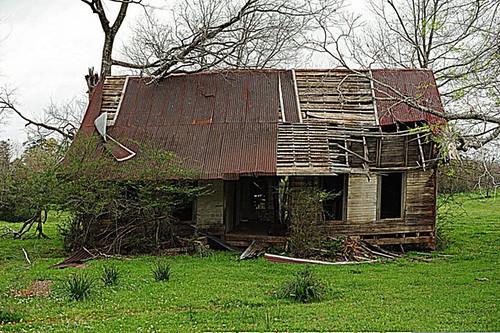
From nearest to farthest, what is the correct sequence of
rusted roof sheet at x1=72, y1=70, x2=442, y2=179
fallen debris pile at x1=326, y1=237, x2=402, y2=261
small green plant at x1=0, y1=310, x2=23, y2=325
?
small green plant at x1=0, y1=310, x2=23, y2=325
fallen debris pile at x1=326, y1=237, x2=402, y2=261
rusted roof sheet at x1=72, y1=70, x2=442, y2=179

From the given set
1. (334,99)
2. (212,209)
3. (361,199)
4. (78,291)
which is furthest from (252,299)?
(334,99)

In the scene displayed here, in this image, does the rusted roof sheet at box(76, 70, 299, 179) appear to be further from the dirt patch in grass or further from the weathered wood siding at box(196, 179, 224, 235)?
the dirt patch in grass

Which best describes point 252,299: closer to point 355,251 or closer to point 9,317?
point 9,317

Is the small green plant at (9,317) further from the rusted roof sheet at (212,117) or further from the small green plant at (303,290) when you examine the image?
the rusted roof sheet at (212,117)

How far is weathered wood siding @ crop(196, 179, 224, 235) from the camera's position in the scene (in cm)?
1614

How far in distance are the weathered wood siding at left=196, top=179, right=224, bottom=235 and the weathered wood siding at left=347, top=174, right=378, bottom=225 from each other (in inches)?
164

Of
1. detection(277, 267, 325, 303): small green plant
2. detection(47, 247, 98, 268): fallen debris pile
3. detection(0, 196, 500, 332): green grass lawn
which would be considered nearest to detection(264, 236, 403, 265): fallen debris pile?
detection(0, 196, 500, 332): green grass lawn

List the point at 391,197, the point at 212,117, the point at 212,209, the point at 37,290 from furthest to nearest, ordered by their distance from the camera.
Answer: the point at 391,197, the point at 212,117, the point at 212,209, the point at 37,290

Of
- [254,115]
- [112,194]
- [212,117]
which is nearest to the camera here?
[112,194]

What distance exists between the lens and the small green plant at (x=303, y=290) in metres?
9.29

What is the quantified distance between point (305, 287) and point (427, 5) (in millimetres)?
21510

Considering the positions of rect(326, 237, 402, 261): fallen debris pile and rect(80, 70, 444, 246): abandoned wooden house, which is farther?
rect(80, 70, 444, 246): abandoned wooden house

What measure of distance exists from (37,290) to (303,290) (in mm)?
5529

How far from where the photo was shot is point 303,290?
929 cm
